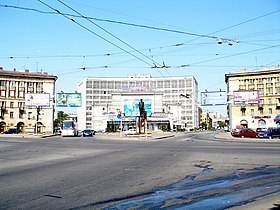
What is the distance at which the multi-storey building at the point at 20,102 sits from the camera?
267ft

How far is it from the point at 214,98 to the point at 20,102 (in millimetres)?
56847

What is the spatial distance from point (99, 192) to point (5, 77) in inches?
3278

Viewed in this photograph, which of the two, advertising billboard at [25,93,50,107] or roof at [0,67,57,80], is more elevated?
roof at [0,67,57,80]

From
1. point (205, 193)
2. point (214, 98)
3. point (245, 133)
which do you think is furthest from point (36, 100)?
point (205, 193)

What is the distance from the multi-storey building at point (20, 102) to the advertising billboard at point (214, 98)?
4521 centimetres

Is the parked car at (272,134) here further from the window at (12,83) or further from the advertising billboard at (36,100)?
the window at (12,83)

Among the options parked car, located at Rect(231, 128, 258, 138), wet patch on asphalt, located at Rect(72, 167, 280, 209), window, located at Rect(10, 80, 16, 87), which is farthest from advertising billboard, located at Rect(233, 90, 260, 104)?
window, located at Rect(10, 80, 16, 87)

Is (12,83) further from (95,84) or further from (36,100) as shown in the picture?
(95,84)

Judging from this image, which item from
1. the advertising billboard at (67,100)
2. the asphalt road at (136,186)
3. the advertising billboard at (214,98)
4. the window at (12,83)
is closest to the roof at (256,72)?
the advertising billboard at (214,98)

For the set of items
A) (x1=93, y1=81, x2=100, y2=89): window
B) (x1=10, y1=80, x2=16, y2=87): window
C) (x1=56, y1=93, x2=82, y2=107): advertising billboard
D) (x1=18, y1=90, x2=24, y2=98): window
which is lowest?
(x1=56, y1=93, x2=82, y2=107): advertising billboard

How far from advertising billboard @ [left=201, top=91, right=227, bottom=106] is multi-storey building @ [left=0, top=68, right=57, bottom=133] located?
45.2 m

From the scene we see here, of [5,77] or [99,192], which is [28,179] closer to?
[99,192]

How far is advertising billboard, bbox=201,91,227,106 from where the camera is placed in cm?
4888

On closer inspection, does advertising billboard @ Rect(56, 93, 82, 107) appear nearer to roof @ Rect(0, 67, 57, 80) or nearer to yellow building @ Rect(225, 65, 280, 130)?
roof @ Rect(0, 67, 57, 80)
